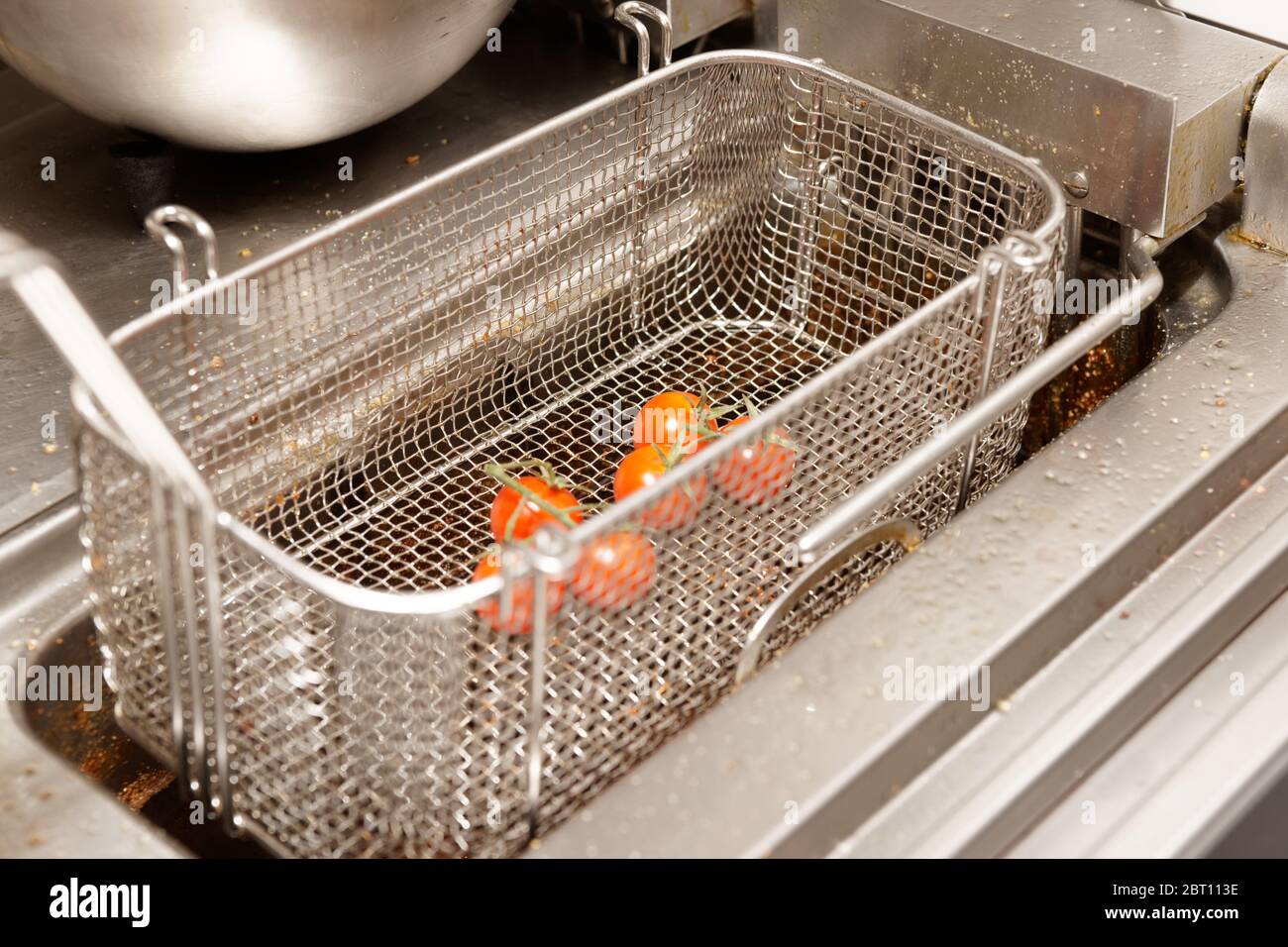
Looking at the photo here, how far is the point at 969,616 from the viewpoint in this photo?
28.4 inches

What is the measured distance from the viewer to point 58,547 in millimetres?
793

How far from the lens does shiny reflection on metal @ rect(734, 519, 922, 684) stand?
0.77 m

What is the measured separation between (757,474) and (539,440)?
275mm

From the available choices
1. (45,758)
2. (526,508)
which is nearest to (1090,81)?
(526,508)

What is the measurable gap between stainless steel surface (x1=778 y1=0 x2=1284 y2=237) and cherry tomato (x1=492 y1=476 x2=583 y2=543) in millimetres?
375

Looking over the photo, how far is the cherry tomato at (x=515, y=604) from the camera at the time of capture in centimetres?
60

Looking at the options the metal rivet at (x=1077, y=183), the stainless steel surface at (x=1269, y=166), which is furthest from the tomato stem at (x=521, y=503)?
the stainless steel surface at (x=1269, y=166)

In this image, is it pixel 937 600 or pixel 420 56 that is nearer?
pixel 937 600

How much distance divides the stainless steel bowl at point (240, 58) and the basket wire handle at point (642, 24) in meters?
0.10

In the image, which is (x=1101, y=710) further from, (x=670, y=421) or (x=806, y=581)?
(x=670, y=421)

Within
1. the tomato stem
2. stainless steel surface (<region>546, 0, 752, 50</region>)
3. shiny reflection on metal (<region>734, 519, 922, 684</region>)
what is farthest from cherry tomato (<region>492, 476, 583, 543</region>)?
stainless steel surface (<region>546, 0, 752, 50</region>)

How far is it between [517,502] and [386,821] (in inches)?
8.9
